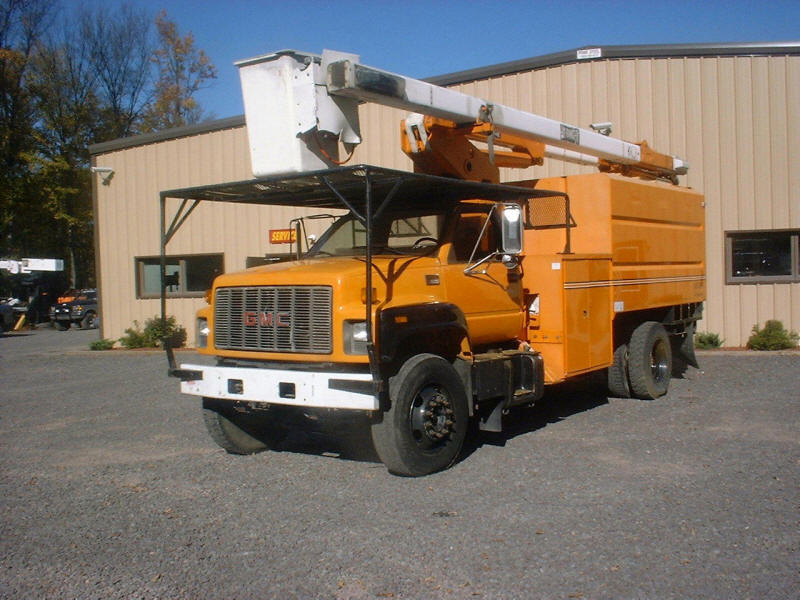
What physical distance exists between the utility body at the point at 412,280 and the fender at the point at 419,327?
0.02 metres

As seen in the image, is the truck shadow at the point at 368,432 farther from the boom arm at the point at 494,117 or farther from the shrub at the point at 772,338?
the shrub at the point at 772,338

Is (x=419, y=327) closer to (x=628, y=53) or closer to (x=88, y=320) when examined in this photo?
(x=628, y=53)

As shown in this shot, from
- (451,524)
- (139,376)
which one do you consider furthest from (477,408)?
(139,376)

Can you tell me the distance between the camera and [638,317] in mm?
10672

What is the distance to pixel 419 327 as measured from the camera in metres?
6.64

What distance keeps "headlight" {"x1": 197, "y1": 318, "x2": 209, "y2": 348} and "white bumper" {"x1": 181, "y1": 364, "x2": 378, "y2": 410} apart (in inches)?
21.7

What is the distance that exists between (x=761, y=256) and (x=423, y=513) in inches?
452

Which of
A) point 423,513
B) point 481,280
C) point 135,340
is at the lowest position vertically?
point 423,513

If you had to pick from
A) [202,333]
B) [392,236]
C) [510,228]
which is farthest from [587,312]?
[202,333]

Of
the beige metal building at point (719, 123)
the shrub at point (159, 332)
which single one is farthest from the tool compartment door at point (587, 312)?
the shrub at point (159, 332)

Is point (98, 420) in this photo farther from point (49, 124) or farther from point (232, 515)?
point (49, 124)

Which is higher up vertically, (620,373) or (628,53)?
(628,53)

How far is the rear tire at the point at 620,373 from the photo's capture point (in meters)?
10.2

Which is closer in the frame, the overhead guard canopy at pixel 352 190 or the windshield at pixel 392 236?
the overhead guard canopy at pixel 352 190
